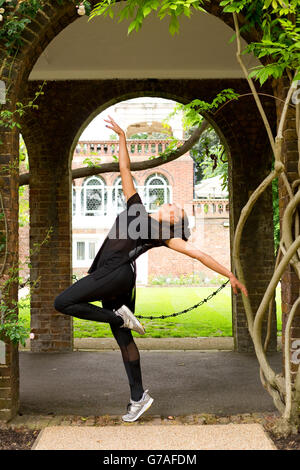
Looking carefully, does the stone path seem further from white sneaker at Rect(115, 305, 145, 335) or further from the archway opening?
the archway opening

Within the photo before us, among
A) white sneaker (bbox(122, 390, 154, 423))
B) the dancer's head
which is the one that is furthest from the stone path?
the dancer's head

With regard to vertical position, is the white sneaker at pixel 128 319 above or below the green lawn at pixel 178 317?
above

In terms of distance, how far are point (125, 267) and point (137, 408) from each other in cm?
115

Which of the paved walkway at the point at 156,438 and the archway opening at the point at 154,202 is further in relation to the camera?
the archway opening at the point at 154,202

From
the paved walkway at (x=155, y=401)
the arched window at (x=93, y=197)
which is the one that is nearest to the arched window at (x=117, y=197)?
the arched window at (x=93, y=197)

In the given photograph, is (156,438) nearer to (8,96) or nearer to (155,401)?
(155,401)

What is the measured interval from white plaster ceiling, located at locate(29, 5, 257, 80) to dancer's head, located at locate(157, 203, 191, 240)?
8.47ft

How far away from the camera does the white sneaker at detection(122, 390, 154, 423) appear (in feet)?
13.3

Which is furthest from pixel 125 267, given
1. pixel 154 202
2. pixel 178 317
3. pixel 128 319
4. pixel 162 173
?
pixel 162 173

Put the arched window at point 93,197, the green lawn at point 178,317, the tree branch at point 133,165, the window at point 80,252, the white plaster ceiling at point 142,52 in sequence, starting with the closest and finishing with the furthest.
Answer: the white plaster ceiling at point 142,52
the tree branch at point 133,165
the green lawn at point 178,317
the window at point 80,252
the arched window at point 93,197

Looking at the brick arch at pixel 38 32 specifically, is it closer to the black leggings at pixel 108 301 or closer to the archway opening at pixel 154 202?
the black leggings at pixel 108 301

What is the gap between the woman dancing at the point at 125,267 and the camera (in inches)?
153

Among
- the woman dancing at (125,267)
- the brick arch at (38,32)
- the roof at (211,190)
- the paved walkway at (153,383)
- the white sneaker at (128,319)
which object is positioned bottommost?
the paved walkway at (153,383)

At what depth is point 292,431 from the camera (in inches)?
143
